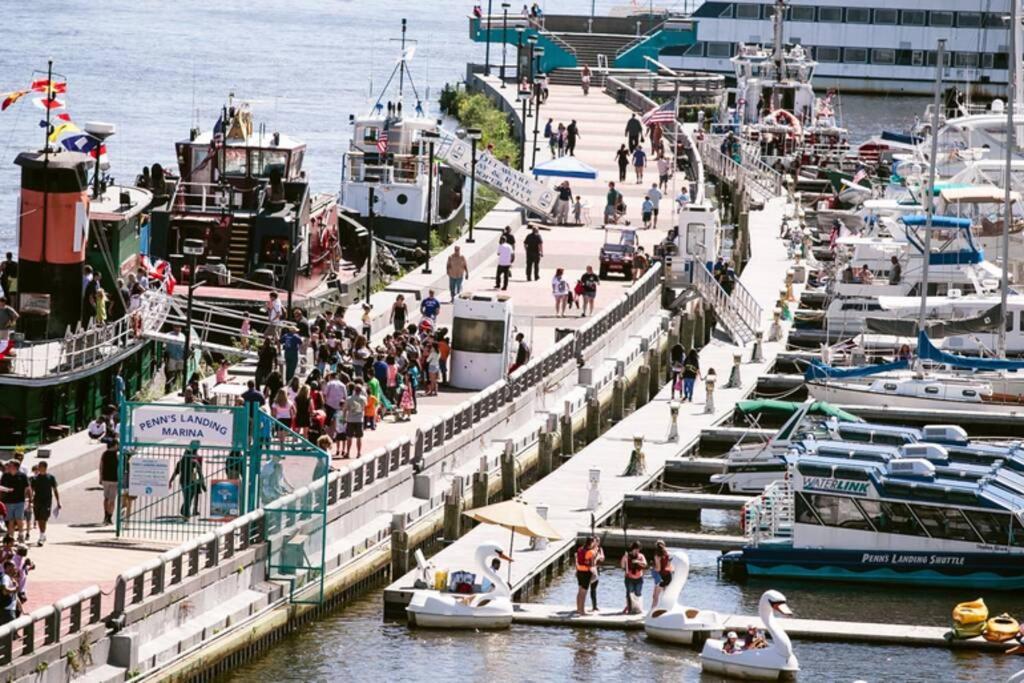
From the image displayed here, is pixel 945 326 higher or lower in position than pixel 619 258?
lower

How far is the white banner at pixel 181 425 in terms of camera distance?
34.8m

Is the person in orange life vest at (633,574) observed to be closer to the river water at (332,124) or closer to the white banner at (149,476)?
the river water at (332,124)

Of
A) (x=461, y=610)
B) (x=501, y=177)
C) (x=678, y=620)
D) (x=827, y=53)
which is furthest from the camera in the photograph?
(x=827, y=53)

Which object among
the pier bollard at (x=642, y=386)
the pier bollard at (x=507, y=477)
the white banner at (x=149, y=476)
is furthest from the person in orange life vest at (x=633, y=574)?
the pier bollard at (x=642, y=386)

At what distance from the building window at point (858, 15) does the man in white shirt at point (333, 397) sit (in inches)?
3729

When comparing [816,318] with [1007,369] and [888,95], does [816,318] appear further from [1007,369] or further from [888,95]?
[888,95]

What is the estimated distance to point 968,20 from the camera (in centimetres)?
13288

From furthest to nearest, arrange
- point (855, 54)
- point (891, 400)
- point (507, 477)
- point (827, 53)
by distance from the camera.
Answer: point (855, 54)
point (827, 53)
point (891, 400)
point (507, 477)

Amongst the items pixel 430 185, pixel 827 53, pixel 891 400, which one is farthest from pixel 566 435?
pixel 827 53

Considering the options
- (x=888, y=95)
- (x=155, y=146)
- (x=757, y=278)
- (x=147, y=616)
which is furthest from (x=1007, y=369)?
(x=888, y=95)

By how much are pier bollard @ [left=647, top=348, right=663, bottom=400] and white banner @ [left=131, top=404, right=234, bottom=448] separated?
21677 mm

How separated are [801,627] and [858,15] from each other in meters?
98.9

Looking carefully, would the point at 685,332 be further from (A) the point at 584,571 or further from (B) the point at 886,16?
(B) the point at 886,16

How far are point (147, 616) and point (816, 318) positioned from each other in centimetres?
3548
